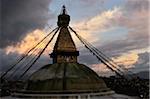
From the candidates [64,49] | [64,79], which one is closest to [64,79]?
[64,79]

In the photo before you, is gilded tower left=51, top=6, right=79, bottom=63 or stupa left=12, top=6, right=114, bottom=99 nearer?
stupa left=12, top=6, right=114, bottom=99

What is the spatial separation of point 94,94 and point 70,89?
4.83ft

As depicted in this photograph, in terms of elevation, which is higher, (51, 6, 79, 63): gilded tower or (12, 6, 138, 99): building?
(51, 6, 79, 63): gilded tower

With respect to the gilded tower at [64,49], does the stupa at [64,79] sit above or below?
below

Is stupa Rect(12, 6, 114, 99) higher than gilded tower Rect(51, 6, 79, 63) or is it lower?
lower

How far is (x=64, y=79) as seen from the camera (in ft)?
63.0

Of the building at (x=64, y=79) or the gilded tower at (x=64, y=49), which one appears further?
the gilded tower at (x=64, y=49)

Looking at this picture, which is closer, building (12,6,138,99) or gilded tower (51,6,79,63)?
building (12,6,138,99)

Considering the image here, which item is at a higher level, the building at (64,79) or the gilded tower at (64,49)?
the gilded tower at (64,49)

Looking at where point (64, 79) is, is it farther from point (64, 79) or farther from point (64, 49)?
point (64, 49)

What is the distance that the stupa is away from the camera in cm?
1859

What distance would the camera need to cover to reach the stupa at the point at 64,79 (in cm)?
1859

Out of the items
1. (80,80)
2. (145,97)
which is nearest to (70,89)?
(80,80)

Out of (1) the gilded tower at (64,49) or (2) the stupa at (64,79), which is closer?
(2) the stupa at (64,79)
